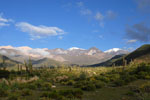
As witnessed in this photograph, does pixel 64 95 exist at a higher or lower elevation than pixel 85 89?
higher

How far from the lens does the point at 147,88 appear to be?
15594 mm

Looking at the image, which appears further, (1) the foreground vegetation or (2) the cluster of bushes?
(1) the foreground vegetation

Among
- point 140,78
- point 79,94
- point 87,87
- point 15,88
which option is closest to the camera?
point 79,94

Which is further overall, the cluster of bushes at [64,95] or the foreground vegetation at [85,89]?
the foreground vegetation at [85,89]

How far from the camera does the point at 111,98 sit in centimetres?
1435

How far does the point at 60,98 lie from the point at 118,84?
31.4 ft

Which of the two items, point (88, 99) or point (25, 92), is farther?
point (25, 92)

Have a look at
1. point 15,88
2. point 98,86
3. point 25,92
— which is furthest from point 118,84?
point 15,88

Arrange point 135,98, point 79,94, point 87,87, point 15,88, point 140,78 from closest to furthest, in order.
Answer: point 135,98 → point 79,94 → point 87,87 → point 15,88 → point 140,78

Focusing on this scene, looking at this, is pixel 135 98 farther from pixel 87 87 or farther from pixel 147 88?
pixel 87 87

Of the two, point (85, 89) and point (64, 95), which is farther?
point (85, 89)

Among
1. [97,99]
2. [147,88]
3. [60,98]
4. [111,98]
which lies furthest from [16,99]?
[147,88]

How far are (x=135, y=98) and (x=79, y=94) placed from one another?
15.7ft

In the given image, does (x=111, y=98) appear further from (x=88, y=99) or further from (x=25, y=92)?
(x=25, y=92)
